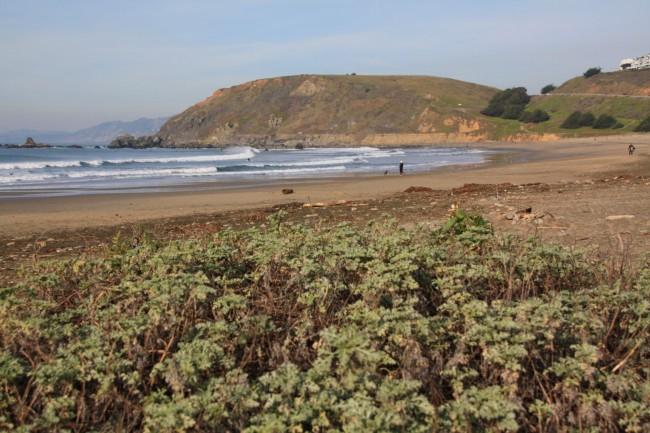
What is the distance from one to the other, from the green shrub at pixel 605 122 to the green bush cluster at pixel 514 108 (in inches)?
516

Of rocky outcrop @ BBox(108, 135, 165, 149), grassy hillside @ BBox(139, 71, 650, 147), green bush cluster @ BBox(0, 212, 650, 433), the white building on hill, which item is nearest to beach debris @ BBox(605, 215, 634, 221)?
green bush cluster @ BBox(0, 212, 650, 433)

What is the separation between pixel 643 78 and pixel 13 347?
398ft

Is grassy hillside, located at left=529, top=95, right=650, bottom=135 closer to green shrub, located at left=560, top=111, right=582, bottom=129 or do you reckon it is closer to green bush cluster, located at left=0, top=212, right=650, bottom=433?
green shrub, located at left=560, top=111, right=582, bottom=129

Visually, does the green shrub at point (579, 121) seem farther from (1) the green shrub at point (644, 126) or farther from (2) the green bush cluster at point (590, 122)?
(1) the green shrub at point (644, 126)

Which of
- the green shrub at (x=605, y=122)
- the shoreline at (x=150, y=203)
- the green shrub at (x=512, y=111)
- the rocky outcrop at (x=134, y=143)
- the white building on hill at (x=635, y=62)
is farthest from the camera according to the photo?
the white building on hill at (x=635, y=62)

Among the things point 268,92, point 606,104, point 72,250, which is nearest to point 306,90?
point 268,92

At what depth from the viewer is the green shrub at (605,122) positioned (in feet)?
268

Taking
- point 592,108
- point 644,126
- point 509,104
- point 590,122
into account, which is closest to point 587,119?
point 590,122

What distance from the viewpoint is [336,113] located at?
129 meters

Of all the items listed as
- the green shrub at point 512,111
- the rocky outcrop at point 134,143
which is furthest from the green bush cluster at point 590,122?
the rocky outcrop at point 134,143

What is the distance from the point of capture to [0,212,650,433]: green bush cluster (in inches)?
98.4

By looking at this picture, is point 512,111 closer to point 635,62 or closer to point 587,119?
point 587,119

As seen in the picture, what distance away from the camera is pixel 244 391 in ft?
8.30

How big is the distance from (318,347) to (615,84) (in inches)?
4784
